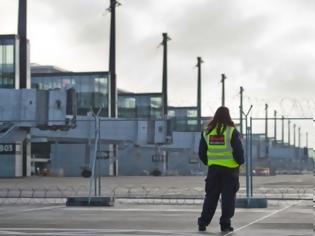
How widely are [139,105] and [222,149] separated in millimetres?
101932

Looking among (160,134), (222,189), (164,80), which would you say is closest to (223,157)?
(222,189)

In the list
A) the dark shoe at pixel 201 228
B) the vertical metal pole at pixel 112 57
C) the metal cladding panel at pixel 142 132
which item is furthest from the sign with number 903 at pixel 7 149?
the dark shoe at pixel 201 228

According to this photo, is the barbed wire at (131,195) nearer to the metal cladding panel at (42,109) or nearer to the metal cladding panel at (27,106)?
the metal cladding panel at (27,106)

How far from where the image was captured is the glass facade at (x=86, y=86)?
297 ft

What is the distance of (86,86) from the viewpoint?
9256 centimetres

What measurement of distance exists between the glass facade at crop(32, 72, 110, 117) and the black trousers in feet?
258

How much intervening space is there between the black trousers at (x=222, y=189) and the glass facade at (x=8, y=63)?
60876mm

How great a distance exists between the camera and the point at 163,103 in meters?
96.7

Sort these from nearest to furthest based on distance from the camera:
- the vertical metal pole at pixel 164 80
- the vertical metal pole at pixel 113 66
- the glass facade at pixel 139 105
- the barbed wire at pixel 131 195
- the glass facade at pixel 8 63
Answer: the barbed wire at pixel 131 195 < the glass facade at pixel 8 63 < the vertical metal pole at pixel 113 66 < the vertical metal pole at pixel 164 80 < the glass facade at pixel 139 105

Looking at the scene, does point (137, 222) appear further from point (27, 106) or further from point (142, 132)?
point (142, 132)

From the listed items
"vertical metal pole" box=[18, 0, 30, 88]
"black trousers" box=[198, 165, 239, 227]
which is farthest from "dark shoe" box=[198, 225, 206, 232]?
"vertical metal pole" box=[18, 0, 30, 88]

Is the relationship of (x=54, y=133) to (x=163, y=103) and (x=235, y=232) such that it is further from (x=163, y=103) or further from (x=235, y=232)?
(x=235, y=232)

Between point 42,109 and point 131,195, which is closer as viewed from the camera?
point 131,195

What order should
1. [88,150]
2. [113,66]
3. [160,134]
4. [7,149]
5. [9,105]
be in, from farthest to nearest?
[113,66], [160,134], [7,149], [88,150], [9,105]
